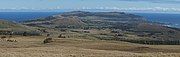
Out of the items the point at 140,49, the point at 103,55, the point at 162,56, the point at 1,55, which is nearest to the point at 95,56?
the point at 103,55

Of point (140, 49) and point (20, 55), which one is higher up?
point (20, 55)

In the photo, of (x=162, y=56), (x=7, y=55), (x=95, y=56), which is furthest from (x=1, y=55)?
(x=162, y=56)

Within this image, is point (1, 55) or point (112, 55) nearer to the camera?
point (1, 55)

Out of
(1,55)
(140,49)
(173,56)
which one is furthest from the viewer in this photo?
(140,49)

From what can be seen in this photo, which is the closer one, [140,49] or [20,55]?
[20,55]

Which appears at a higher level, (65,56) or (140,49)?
(65,56)

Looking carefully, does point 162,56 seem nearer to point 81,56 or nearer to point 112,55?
point 112,55

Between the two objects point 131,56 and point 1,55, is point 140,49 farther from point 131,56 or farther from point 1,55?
point 1,55

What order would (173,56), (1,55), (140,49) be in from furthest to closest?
(140,49)
(173,56)
(1,55)

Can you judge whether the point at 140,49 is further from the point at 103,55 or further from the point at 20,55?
the point at 20,55
